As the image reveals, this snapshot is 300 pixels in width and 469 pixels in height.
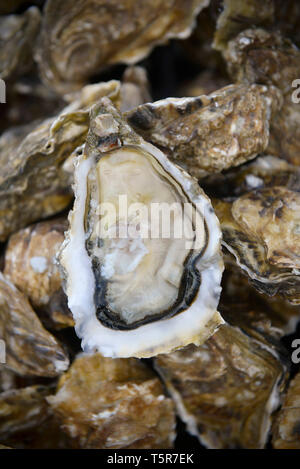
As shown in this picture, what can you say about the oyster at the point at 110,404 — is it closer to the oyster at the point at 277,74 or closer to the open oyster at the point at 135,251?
the open oyster at the point at 135,251

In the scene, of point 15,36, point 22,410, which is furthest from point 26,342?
point 15,36

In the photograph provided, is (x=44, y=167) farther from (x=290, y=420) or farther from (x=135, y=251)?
(x=290, y=420)

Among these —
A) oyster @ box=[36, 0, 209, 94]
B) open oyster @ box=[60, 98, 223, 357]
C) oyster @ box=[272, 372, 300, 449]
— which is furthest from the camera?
Answer: oyster @ box=[36, 0, 209, 94]

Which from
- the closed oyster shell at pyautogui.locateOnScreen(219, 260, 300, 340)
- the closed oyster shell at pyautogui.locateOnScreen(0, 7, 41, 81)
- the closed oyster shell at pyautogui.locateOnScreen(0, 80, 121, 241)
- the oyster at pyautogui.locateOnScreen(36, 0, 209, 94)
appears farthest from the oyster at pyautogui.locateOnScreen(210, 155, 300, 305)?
the closed oyster shell at pyautogui.locateOnScreen(0, 7, 41, 81)

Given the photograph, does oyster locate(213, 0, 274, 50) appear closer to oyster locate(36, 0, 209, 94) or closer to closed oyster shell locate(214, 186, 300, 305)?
oyster locate(36, 0, 209, 94)

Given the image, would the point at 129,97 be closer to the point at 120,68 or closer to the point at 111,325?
the point at 120,68
